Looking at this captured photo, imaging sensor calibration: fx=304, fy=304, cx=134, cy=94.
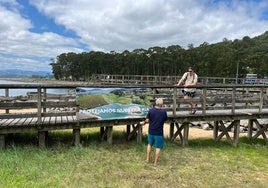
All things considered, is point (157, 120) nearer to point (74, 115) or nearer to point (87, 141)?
point (74, 115)

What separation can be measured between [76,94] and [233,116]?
5.69 metres

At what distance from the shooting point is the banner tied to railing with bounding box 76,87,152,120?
29.0 feet

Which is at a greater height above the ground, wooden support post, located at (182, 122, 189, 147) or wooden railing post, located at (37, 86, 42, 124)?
wooden railing post, located at (37, 86, 42, 124)

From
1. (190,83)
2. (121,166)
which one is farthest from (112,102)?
(190,83)

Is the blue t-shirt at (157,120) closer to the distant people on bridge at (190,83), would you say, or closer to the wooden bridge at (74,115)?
the wooden bridge at (74,115)

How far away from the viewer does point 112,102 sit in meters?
9.23

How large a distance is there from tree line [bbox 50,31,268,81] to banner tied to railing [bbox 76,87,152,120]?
165 ft

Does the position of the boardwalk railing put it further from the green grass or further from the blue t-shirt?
the blue t-shirt

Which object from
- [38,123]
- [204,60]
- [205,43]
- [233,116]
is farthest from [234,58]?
[38,123]

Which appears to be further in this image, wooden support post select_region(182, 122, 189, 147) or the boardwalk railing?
the boardwalk railing

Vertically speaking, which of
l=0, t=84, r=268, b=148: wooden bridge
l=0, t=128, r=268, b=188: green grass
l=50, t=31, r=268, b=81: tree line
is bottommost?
l=0, t=128, r=268, b=188: green grass

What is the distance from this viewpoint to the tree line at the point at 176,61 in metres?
63.8

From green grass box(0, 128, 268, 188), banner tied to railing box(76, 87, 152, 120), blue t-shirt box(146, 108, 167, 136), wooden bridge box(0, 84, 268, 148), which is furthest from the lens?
banner tied to railing box(76, 87, 152, 120)

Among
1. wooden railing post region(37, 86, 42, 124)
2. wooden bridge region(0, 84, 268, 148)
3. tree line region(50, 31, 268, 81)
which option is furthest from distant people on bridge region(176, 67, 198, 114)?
tree line region(50, 31, 268, 81)
